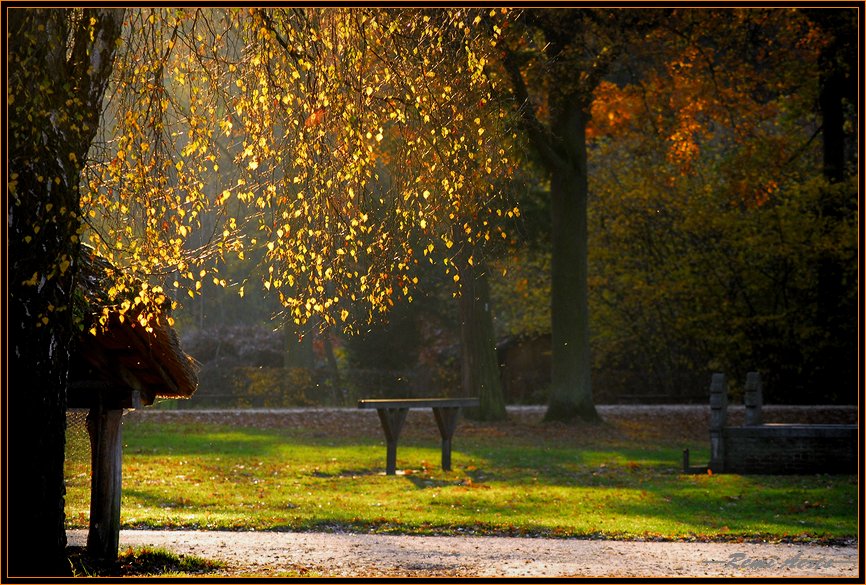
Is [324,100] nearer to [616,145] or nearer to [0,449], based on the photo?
[0,449]

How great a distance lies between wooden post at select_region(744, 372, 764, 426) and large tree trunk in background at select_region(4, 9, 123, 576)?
1277cm

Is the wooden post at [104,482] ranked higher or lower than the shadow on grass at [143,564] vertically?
higher

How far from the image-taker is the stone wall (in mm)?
16625

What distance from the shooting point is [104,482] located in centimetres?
946

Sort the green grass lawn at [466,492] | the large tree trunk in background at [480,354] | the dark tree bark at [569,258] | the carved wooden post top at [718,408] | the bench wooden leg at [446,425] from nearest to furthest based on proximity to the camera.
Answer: the green grass lawn at [466,492]
the carved wooden post top at [718,408]
the bench wooden leg at [446,425]
the dark tree bark at [569,258]
the large tree trunk in background at [480,354]

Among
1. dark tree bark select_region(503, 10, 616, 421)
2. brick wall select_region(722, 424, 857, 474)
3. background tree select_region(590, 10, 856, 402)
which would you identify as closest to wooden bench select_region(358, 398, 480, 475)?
brick wall select_region(722, 424, 857, 474)

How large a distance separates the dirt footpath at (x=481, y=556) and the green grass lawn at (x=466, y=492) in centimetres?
82

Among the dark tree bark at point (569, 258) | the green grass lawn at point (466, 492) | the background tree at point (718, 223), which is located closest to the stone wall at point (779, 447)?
the green grass lawn at point (466, 492)

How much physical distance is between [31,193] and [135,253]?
1.16m

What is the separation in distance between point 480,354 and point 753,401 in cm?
795

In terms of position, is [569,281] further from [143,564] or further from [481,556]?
[143,564]

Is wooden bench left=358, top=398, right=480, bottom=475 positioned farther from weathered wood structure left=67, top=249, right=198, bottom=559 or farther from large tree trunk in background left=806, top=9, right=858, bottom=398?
large tree trunk in background left=806, top=9, right=858, bottom=398

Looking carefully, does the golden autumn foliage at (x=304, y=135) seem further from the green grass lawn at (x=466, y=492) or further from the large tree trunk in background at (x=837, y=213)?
the large tree trunk in background at (x=837, y=213)

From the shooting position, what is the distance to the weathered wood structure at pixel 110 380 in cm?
916
